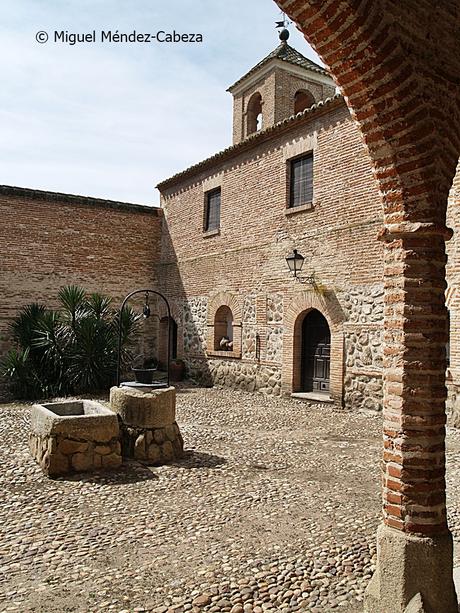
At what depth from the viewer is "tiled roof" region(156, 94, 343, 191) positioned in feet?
36.0

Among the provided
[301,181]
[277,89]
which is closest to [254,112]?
[277,89]

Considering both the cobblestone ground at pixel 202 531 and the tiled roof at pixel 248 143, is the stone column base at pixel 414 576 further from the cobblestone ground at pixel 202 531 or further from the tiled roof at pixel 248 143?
the tiled roof at pixel 248 143

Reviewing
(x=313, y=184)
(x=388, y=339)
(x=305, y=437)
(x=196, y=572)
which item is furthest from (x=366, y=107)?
(x=313, y=184)

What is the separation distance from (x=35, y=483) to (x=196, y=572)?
2659 mm

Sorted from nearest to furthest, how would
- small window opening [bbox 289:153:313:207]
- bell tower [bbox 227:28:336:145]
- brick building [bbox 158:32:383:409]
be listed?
brick building [bbox 158:32:383:409] → small window opening [bbox 289:153:313:207] → bell tower [bbox 227:28:336:145]

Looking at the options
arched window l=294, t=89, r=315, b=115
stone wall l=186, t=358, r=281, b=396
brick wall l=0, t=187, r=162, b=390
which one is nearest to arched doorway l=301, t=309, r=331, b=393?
stone wall l=186, t=358, r=281, b=396

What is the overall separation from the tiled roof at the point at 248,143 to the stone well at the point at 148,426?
24.5ft

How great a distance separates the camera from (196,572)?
355 cm

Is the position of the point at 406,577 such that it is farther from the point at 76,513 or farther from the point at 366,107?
the point at 76,513

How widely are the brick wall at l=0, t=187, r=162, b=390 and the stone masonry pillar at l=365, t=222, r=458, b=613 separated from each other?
13.2 meters

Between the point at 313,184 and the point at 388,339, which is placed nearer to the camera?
the point at 388,339

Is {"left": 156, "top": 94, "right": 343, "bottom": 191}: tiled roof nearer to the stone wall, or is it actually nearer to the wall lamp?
the wall lamp

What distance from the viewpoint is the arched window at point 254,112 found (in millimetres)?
16766

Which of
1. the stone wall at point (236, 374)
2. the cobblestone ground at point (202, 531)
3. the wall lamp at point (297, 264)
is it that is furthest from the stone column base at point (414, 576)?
the stone wall at point (236, 374)
